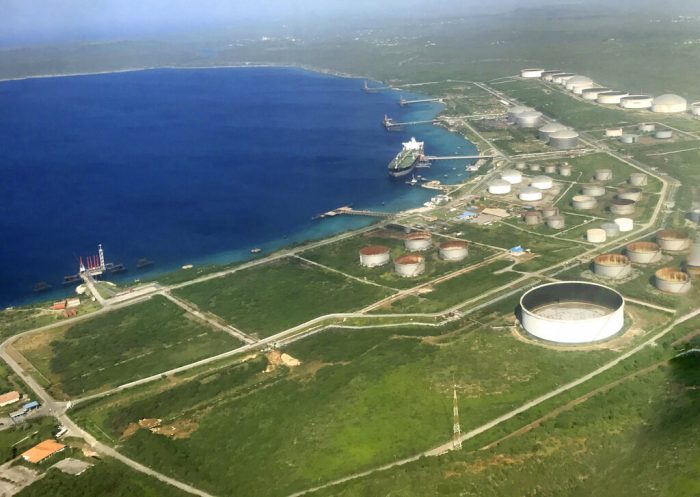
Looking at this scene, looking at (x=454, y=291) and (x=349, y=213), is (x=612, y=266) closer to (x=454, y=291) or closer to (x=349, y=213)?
(x=454, y=291)

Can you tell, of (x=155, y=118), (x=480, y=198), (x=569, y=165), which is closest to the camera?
(x=480, y=198)

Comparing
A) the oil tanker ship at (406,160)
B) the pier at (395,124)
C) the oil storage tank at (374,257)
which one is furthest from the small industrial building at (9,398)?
the pier at (395,124)

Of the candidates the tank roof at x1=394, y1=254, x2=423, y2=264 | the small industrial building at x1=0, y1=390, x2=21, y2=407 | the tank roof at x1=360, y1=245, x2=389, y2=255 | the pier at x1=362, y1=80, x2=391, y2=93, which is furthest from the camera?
the pier at x1=362, y1=80, x2=391, y2=93

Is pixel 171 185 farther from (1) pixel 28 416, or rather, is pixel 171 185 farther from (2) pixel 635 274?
(2) pixel 635 274

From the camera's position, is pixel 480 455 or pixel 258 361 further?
pixel 258 361

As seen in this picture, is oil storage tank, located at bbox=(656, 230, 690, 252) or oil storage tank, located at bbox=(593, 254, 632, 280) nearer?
oil storage tank, located at bbox=(593, 254, 632, 280)

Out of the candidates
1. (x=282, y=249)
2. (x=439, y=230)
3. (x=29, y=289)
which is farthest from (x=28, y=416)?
(x=439, y=230)

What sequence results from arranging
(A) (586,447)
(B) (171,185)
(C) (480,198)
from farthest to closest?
(B) (171,185), (C) (480,198), (A) (586,447)

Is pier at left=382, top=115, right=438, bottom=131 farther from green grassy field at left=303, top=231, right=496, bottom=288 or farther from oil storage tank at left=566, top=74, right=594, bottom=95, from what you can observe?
green grassy field at left=303, top=231, right=496, bottom=288

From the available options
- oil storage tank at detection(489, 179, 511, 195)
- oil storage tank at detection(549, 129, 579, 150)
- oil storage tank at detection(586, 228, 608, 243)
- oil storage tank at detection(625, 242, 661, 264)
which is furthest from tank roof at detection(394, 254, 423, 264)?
oil storage tank at detection(549, 129, 579, 150)
